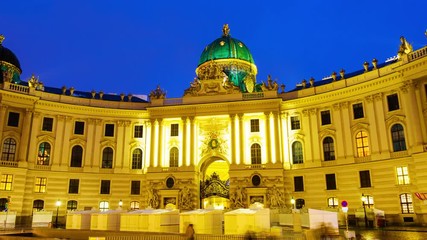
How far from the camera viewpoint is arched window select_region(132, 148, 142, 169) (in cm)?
4984

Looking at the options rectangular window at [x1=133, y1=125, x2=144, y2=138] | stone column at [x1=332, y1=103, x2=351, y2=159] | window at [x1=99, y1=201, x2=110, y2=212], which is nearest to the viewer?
stone column at [x1=332, y1=103, x2=351, y2=159]

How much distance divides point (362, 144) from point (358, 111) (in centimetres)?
384

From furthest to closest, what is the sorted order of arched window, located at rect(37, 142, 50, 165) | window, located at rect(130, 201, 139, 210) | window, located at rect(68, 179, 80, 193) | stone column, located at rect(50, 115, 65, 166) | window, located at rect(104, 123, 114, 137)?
1. window, located at rect(104, 123, 114, 137)
2. window, located at rect(130, 201, 139, 210)
3. stone column, located at rect(50, 115, 65, 166)
4. window, located at rect(68, 179, 80, 193)
5. arched window, located at rect(37, 142, 50, 165)

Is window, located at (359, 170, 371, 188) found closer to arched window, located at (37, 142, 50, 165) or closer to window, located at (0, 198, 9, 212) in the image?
arched window, located at (37, 142, 50, 165)

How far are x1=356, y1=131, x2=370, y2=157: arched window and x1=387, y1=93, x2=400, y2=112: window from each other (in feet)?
13.0

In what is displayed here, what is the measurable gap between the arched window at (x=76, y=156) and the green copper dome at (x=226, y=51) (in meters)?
23.8

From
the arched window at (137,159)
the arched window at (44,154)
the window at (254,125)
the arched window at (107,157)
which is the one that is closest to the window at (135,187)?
the arched window at (137,159)

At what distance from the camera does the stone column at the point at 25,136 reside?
144 feet

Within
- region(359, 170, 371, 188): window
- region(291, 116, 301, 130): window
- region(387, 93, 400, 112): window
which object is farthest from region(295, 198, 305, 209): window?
region(387, 93, 400, 112): window

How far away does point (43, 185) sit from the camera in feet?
148

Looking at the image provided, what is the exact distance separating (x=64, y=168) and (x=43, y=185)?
3099 mm

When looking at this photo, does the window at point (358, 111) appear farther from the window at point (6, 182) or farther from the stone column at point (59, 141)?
the window at point (6, 182)

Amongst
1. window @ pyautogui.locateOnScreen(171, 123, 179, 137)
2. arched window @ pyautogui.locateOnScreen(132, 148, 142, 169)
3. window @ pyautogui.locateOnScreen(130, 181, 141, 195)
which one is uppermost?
window @ pyautogui.locateOnScreen(171, 123, 179, 137)

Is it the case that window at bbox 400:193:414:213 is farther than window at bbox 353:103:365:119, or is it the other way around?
window at bbox 353:103:365:119
